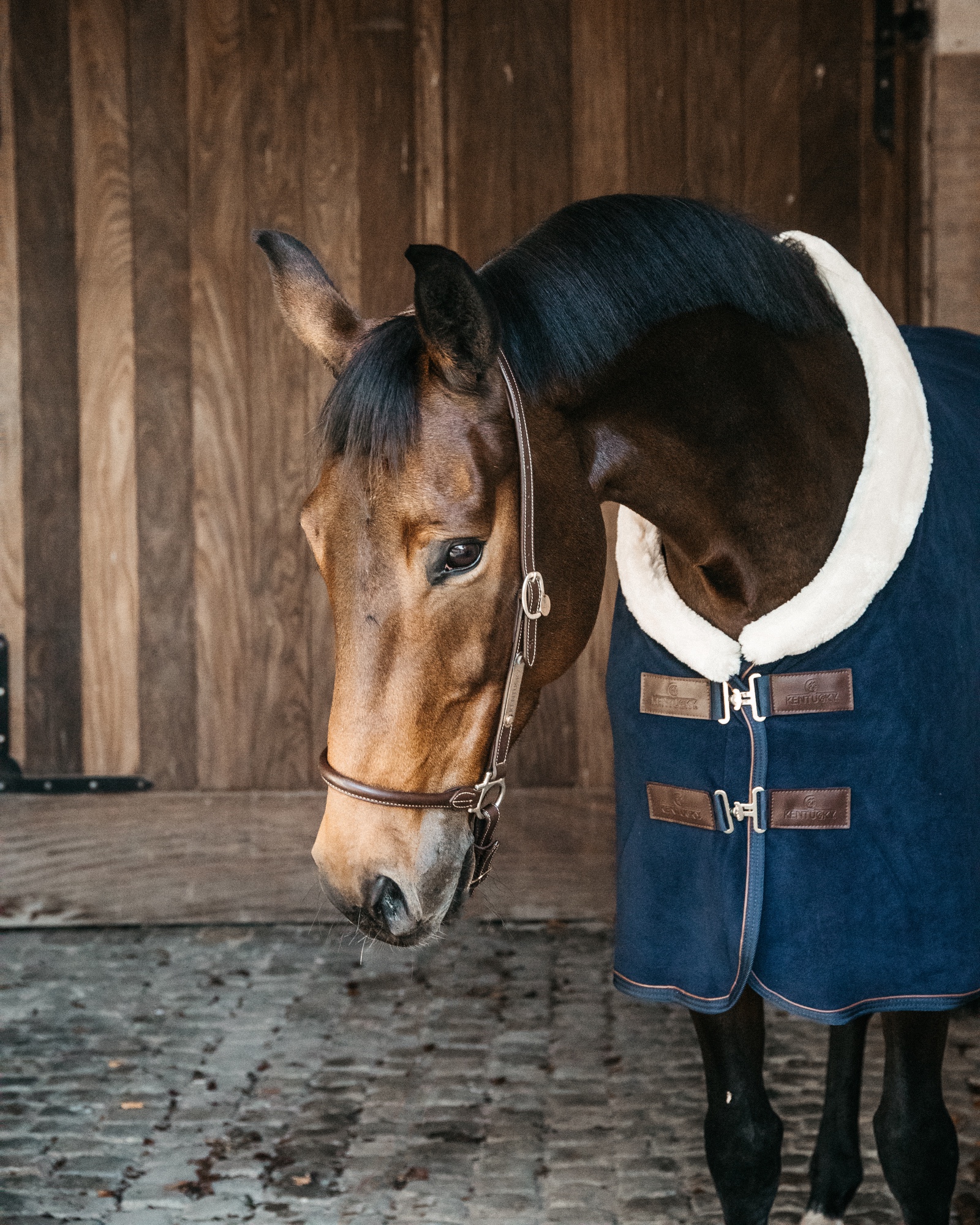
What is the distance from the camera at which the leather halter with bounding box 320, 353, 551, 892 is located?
1266mm

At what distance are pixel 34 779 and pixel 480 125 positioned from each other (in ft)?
7.72

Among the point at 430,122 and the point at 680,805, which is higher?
the point at 430,122

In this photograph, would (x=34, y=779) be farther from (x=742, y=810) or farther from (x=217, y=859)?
(x=742, y=810)

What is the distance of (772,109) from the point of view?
137 inches

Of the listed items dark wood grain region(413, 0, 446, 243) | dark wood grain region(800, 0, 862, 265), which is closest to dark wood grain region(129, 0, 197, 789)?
dark wood grain region(413, 0, 446, 243)

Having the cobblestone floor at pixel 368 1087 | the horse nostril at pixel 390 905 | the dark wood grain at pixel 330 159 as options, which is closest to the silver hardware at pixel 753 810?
the horse nostril at pixel 390 905

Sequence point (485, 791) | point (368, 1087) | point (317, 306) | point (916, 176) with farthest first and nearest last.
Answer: point (916, 176), point (368, 1087), point (317, 306), point (485, 791)

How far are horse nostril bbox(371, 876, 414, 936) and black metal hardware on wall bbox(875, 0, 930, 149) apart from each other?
3.00 metres

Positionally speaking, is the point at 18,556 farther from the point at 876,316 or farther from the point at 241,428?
the point at 876,316

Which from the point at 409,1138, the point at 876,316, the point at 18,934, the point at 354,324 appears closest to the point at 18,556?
the point at 18,934

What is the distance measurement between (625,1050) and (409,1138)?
0.62 m

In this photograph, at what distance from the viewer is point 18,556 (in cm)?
356

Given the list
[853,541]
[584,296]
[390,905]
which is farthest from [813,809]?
[584,296]

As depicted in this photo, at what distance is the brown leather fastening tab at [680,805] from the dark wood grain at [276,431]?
2.05 meters
